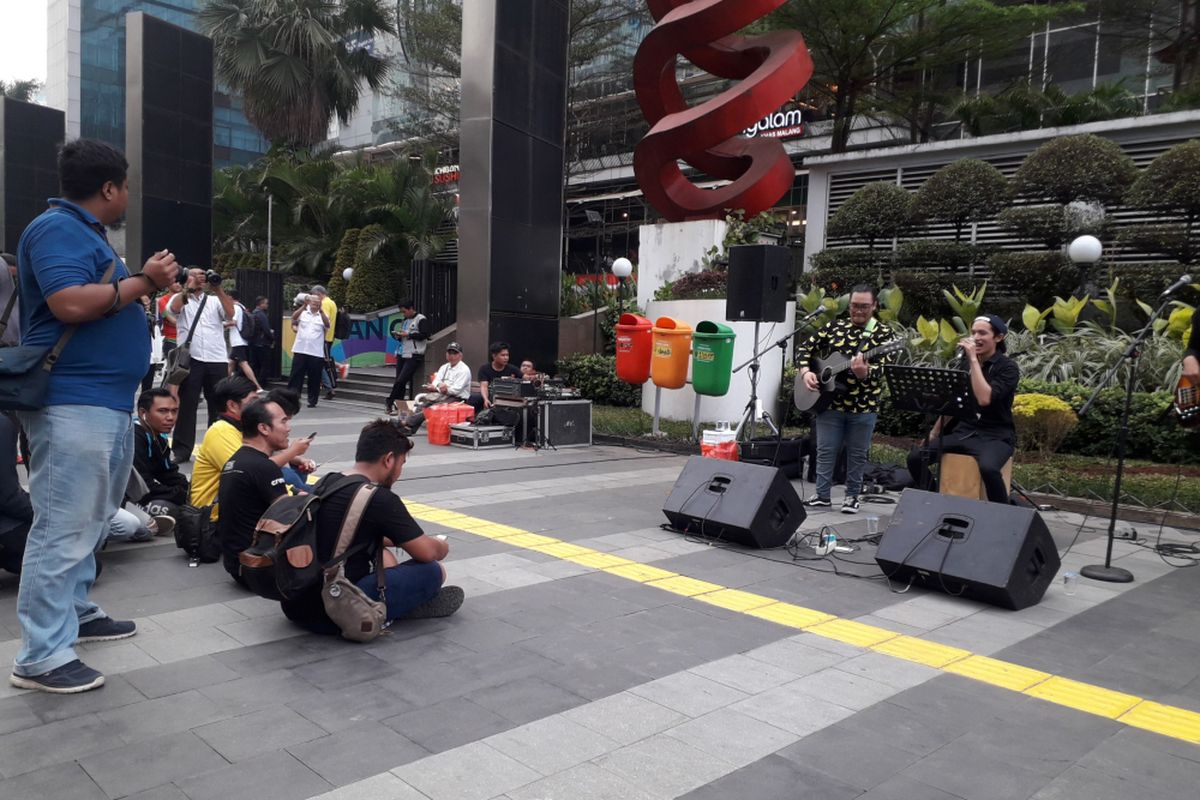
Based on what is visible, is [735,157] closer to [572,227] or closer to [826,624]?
[826,624]

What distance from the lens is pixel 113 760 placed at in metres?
3.05

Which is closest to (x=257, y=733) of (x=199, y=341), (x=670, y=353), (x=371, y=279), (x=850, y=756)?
(x=850, y=756)

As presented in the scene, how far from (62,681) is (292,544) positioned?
3.34 ft

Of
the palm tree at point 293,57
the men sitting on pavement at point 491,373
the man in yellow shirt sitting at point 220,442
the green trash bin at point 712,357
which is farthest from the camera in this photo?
the palm tree at point 293,57

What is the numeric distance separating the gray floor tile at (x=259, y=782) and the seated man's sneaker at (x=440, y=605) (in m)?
1.55

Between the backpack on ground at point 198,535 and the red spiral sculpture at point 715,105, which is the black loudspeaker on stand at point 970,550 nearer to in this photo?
the backpack on ground at point 198,535

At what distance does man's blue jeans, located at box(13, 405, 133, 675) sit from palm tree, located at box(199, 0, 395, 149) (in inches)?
1086

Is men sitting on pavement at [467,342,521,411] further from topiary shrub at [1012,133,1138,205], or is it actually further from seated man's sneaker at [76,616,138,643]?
topiary shrub at [1012,133,1138,205]

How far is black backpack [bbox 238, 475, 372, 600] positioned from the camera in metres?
3.96

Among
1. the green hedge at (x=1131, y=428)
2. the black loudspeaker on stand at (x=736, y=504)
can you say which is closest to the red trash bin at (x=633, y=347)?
the green hedge at (x=1131, y=428)

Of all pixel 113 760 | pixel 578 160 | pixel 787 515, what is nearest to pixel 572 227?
pixel 578 160

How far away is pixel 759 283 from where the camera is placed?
884cm

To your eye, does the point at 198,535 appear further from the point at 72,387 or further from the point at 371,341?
the point at 371,341

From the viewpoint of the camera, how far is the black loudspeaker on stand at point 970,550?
511cm
